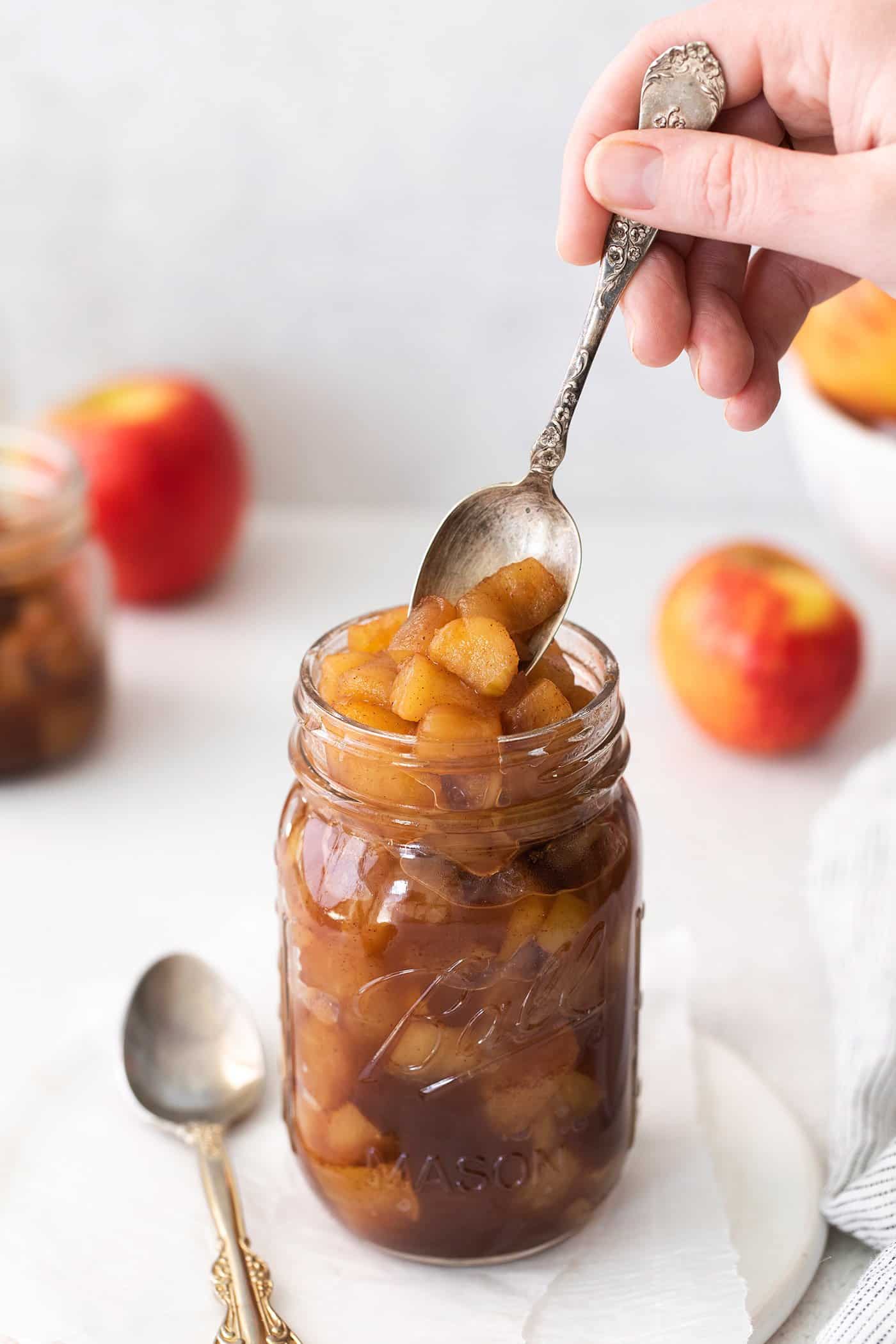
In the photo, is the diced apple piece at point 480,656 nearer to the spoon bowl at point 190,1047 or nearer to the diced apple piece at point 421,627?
the diced apple piece at point 421,627

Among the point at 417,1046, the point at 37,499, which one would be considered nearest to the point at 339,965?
the point at 417,1046

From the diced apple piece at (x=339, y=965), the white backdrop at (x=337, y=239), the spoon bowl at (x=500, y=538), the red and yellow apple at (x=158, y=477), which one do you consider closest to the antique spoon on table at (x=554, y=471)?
the spoon bowl at (x=500, y=538)

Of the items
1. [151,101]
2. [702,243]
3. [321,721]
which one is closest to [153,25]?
[151,101]

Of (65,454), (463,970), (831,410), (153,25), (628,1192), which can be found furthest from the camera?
(153,25)

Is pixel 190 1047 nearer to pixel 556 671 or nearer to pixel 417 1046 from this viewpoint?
pixel 417 1046

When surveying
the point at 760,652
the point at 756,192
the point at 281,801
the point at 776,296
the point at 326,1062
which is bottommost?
the point at 281,801

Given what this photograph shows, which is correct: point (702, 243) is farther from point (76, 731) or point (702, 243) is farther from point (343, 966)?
point (76, 731)

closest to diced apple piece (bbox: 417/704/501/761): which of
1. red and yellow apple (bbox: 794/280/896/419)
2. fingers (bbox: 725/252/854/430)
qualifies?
fingers (bbox: 725/252/854/430)
